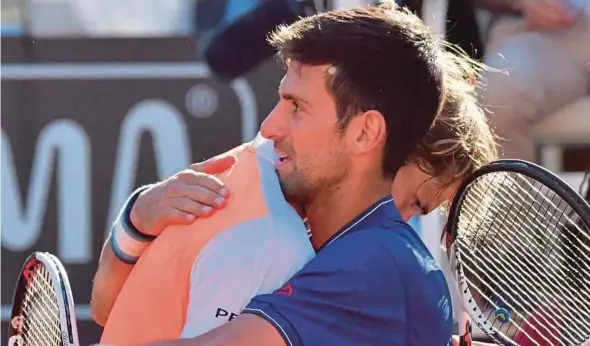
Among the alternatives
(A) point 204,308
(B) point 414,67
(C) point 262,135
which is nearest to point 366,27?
(B) point 414,67

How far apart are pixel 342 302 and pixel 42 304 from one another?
907 millimetres

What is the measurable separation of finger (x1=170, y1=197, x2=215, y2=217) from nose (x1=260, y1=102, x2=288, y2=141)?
0.17 metres

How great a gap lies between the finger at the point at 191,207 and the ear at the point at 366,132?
0.84ft

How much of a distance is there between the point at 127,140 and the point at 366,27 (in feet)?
6.66

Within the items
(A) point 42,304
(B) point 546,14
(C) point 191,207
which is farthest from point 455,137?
(B) point 546,14

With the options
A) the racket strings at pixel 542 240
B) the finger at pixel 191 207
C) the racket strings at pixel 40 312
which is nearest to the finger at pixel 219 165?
the finger at pixel 191 207

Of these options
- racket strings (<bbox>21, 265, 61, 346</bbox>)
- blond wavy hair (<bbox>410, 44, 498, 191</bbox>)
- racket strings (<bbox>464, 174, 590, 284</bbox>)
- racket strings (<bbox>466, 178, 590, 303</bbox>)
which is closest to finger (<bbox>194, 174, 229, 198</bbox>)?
blond wavy hair (<bbox>410, 44, 498, 191</bbox>)

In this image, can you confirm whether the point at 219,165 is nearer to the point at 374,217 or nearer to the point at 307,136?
the point at 307,136

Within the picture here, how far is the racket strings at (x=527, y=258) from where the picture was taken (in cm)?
245

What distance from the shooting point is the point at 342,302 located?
1.70 meters

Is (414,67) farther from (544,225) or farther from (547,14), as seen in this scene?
(547,14)

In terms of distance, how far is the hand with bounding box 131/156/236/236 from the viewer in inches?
70.4

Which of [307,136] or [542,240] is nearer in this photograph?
[307,136]

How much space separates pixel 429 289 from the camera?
5.85 ft
